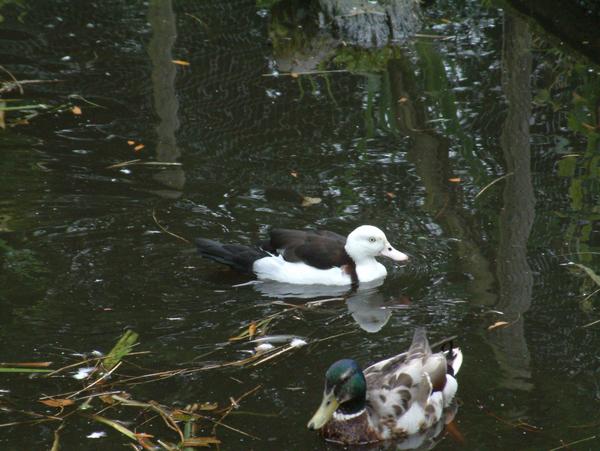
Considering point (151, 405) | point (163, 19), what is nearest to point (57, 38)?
point (163, 19)

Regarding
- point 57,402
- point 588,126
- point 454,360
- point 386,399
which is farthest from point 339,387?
point 588,126

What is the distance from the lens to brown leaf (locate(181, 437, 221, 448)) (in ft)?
18.9

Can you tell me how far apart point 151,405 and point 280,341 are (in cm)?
111

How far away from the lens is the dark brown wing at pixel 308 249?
313 inches

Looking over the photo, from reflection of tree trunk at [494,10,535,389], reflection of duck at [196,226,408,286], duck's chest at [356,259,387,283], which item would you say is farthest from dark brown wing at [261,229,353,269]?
reflection of tree trunk at [494,10,535,389]

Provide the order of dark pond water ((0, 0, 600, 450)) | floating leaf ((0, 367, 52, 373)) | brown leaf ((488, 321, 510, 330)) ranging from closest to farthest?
floating leaf ((0, 367, 52, 373)) → dark pond water ((0, 0, 600, 450)) → brown leaf ((488, 321, 510, 330))

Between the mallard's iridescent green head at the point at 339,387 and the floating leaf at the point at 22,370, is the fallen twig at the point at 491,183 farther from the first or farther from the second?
the floating leaf at the point at 22,370

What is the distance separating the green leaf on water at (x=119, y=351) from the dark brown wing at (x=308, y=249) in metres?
1.63

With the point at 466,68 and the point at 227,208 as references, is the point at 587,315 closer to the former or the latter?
the point at 227,208

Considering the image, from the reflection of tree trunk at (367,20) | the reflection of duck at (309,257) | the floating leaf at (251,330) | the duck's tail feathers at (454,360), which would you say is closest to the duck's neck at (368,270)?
the reflection of duck at (309,257)

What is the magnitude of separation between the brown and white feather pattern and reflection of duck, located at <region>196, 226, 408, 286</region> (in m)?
1.72

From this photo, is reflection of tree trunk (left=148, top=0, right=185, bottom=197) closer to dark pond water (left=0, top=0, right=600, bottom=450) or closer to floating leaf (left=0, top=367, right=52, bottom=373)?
dark pond water (left=0, top=0, right=600, bottom=450)

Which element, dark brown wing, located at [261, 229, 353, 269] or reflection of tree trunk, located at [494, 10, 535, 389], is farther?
dark brown wing, located at [261, 229, 353, 269]

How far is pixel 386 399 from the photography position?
242 inches
